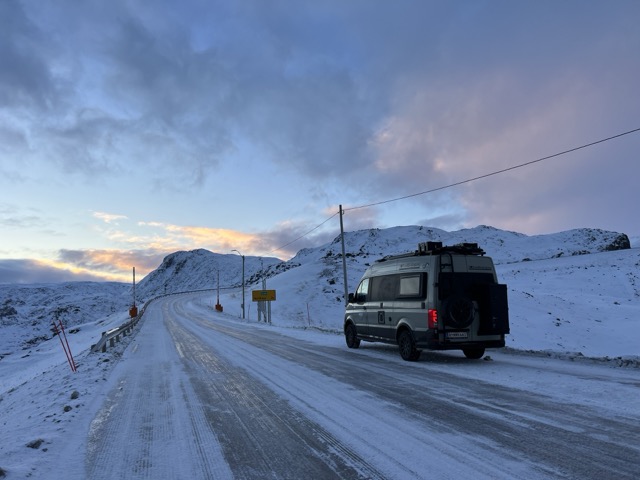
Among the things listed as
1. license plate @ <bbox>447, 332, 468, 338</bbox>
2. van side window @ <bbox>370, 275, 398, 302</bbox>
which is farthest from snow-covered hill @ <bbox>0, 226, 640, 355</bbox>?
license plate @ <bbox>447, 332, 468, 338</bbox>

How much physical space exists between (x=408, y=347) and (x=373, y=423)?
19.4ft

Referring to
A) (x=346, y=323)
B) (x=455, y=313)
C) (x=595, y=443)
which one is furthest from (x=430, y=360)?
(x=595, y=443)

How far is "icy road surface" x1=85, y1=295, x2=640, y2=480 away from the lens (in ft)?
13.7

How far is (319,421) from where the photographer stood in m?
5.77

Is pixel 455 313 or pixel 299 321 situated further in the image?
pixel 299 321

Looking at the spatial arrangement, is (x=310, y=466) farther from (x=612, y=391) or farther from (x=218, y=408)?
(x=612, y=391)

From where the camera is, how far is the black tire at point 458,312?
10672 millimetres

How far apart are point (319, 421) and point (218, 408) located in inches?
71.9

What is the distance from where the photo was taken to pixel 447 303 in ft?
35.3

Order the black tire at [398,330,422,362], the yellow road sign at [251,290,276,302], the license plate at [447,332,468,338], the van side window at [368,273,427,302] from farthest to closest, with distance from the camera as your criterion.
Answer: the yellow road sign at [251,290,276,302] < the van side window at [368,273,427,302] < the black tire at [398,330,422,362] < the license plate at [447,332,468,338]

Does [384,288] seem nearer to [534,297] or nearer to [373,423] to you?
[373,423]

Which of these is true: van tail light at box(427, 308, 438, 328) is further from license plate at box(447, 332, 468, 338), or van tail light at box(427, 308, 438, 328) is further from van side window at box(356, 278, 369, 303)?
van side window at box(356, 278, 369, 303)

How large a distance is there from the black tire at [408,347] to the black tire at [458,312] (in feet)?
3.60

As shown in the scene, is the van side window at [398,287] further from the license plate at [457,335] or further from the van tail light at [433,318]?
the license plate at [457,335]
